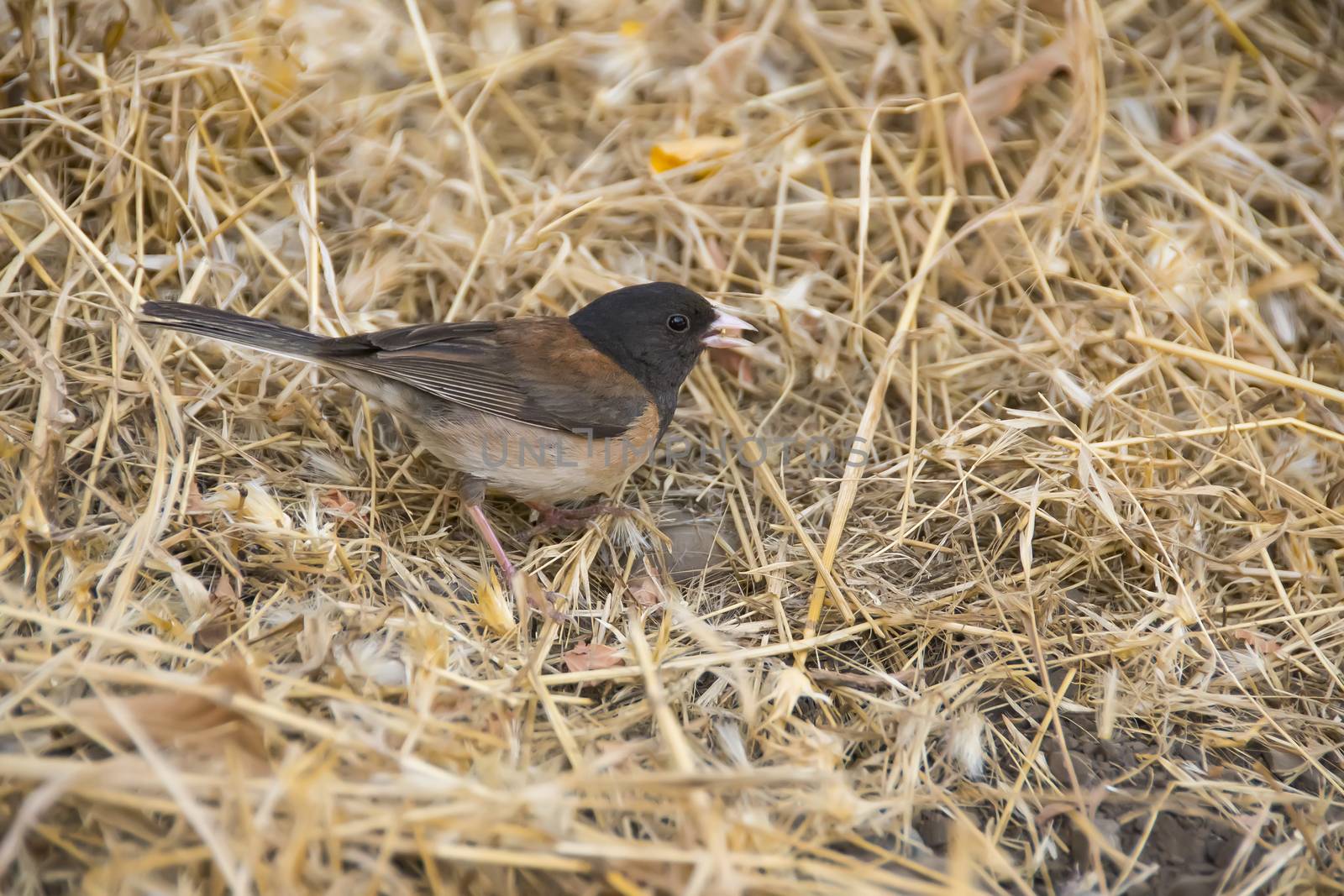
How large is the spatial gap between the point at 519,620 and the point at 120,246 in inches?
72.7

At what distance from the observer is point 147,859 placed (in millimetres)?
1641

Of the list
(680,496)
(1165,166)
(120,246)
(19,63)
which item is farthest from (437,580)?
(1165,166)

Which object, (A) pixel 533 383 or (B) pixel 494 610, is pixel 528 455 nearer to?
(A) pixel 533 383

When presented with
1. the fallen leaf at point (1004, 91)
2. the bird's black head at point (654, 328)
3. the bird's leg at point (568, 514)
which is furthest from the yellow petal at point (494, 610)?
the fallen leaf at point (1004, 91)

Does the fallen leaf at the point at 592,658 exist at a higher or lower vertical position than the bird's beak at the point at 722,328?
lower

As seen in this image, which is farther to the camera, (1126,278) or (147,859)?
(1126,278)

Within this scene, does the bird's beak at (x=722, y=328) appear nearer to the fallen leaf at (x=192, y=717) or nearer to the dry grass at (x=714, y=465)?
the dry grass at (x=714, y=465)

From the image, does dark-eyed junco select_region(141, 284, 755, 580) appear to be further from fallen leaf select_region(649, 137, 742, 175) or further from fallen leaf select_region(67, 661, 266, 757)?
fallen leaf select_region(67, 661, 266, 757)

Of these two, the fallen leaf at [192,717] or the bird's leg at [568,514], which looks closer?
the fallen leaf at [192,717]

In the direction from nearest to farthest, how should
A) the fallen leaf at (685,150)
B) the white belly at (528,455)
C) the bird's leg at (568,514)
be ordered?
the white belly at (528,455) < the bird's leg at (568,514) < the fallen leaf at (685,150)

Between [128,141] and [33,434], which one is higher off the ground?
[128,141]

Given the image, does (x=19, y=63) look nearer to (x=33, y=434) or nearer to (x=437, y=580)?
(x=33, y=434)

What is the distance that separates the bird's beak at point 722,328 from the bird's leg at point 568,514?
60 cm

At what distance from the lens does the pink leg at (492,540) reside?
273 cm
